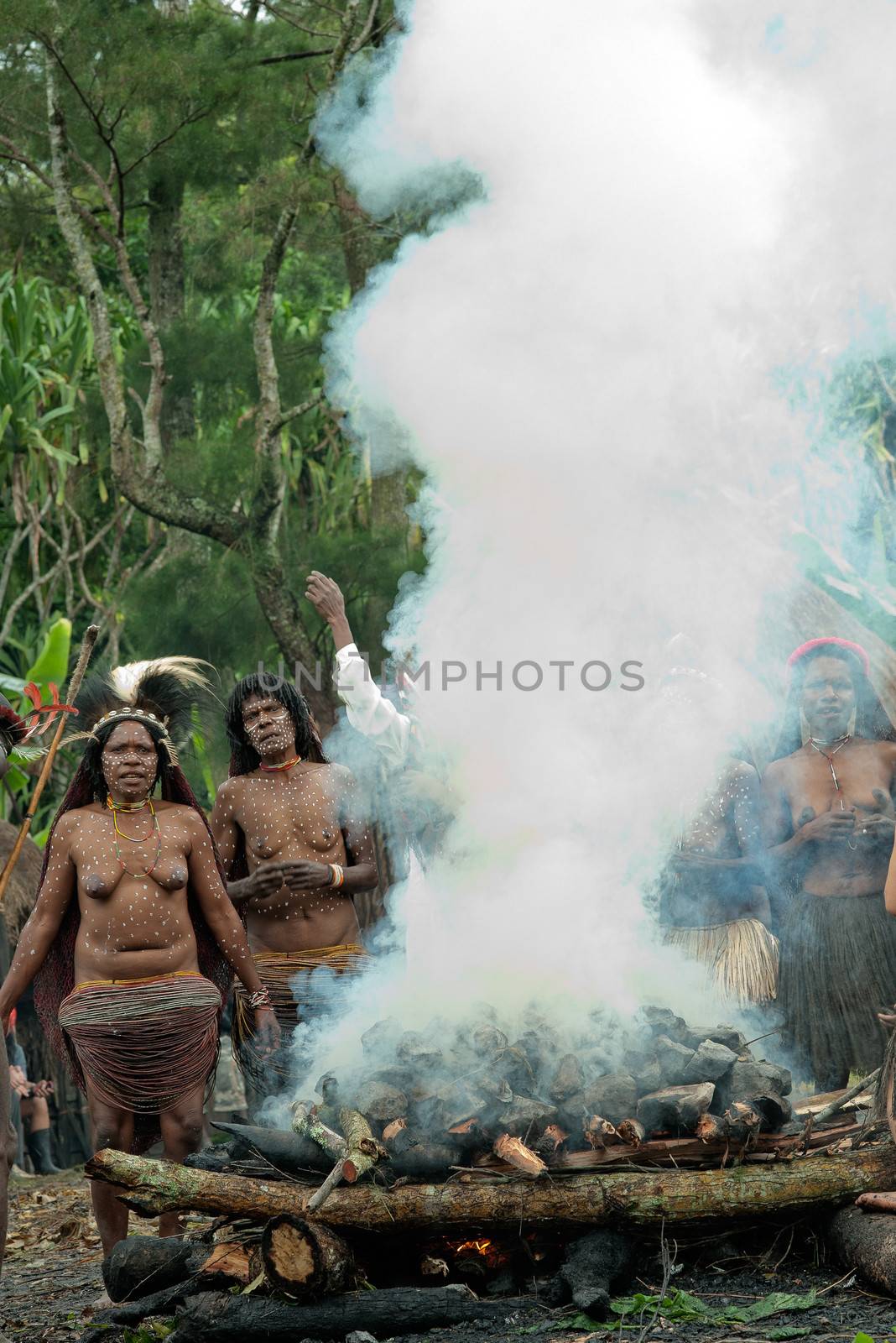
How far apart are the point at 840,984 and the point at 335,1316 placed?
2.26m

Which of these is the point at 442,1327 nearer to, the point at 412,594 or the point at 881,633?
the point at 412,594

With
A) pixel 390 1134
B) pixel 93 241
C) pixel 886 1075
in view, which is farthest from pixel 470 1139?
pixel 93 241

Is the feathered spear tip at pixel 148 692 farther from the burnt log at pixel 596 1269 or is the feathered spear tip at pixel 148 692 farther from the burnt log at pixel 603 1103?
the burnt log at pixel 596 1269

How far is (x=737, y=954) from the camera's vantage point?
521cm

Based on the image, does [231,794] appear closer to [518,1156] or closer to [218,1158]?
[218,1158]

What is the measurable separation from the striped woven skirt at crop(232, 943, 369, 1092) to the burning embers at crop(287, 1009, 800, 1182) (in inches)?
29.8

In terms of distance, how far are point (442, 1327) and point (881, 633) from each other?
4896 mm

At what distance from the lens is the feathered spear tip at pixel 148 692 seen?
492cm

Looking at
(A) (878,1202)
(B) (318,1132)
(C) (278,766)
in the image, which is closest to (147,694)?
(C) (278,766)

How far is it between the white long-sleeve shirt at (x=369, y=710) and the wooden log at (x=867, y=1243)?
2541mm

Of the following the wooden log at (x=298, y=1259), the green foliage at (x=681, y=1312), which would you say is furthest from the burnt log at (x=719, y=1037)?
the wooden log at (x=298, y=1259)

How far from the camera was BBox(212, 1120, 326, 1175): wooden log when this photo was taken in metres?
3.63

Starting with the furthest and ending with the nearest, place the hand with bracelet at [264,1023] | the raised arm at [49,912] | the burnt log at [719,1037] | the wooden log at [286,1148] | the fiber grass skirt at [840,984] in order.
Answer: the fiber grass skirt at [840,984]
the hand with bracelet at [264,1023]
the raised arm at [49,912]
the burnt log at [719,1037]
the wooden log at [286,1148]

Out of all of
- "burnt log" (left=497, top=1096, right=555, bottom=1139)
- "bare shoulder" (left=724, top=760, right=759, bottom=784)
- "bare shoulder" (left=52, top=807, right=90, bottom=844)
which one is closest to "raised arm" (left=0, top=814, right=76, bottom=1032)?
"bare shoulder" (left=52, top=807, right=90, bottom=844)
